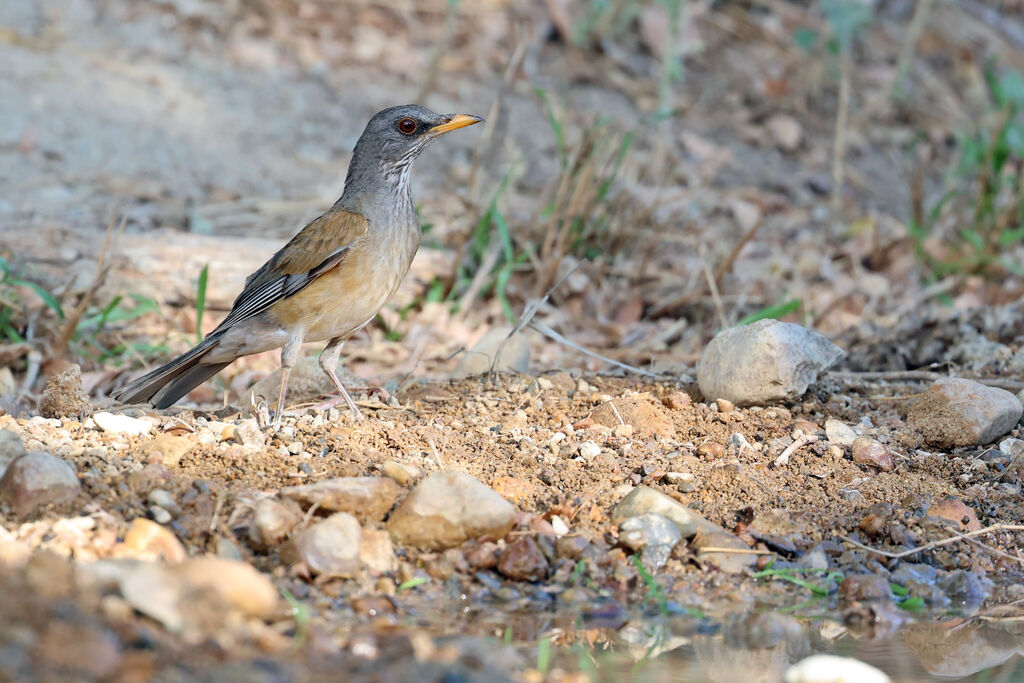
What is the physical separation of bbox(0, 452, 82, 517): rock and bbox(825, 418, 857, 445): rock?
302 cm

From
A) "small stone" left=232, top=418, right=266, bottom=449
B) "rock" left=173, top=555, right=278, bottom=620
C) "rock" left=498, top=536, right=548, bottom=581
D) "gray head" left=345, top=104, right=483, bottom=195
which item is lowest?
"rock" left=498, top=536, right=548, bottom=581

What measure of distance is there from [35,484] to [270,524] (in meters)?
0.79

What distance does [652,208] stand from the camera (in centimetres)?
745

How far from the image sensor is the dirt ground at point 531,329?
3.64 m

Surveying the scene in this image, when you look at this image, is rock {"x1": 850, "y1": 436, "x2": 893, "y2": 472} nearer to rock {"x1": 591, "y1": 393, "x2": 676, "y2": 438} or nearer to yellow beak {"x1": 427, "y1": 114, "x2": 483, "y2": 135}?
rock {"x1": 591, "y1": 393, "x2": 676, "y2": 438}

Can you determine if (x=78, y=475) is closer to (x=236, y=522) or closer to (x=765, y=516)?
(x=236, y=522)

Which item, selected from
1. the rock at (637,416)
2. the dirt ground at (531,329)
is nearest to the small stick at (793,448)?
the dirt ground at (531,329)

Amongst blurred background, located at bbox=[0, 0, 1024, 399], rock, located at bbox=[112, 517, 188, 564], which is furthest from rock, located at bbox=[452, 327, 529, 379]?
rock, located at bbox=[112, 517, 188, 564]

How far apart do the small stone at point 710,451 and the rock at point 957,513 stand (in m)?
0.84

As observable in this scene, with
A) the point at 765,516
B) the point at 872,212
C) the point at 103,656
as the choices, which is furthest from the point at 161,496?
the point at 872,212

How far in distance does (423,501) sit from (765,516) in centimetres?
129

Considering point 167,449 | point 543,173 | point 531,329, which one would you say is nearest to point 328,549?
point 167,449

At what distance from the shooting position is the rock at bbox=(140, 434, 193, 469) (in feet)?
14.1

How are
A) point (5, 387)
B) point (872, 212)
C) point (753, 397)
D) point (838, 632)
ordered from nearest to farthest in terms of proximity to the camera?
point (838, 632), point (753, 397), point (5, 387), point (872, 212)
